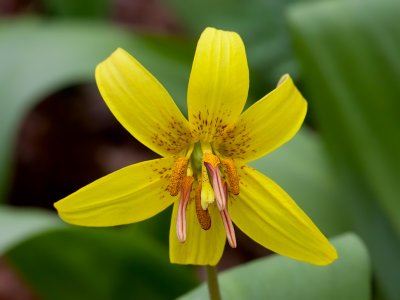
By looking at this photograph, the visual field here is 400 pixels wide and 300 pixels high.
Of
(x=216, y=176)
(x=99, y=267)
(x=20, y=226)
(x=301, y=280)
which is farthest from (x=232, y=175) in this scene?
(x=99, y=267)

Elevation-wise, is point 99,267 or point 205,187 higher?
point 205,187

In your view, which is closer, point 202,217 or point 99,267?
point 202,217

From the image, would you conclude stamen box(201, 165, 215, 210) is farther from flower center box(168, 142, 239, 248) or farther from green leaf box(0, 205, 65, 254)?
green leaf box(0, 205, 65, 254)

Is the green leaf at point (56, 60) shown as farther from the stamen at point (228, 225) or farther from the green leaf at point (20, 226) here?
the stamen at point (228, 225)

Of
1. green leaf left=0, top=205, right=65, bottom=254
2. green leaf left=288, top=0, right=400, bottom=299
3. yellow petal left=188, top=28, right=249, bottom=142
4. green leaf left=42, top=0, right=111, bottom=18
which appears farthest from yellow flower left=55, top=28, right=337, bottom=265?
green leaf left=42, top=0, right=111, bottom=18

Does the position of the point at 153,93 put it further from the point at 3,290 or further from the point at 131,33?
the point at 3,290

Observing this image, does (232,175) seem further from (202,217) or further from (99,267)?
(99,267)

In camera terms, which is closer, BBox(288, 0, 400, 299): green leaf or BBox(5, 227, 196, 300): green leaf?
BBox(5, 227, 196, 300): green leaf
